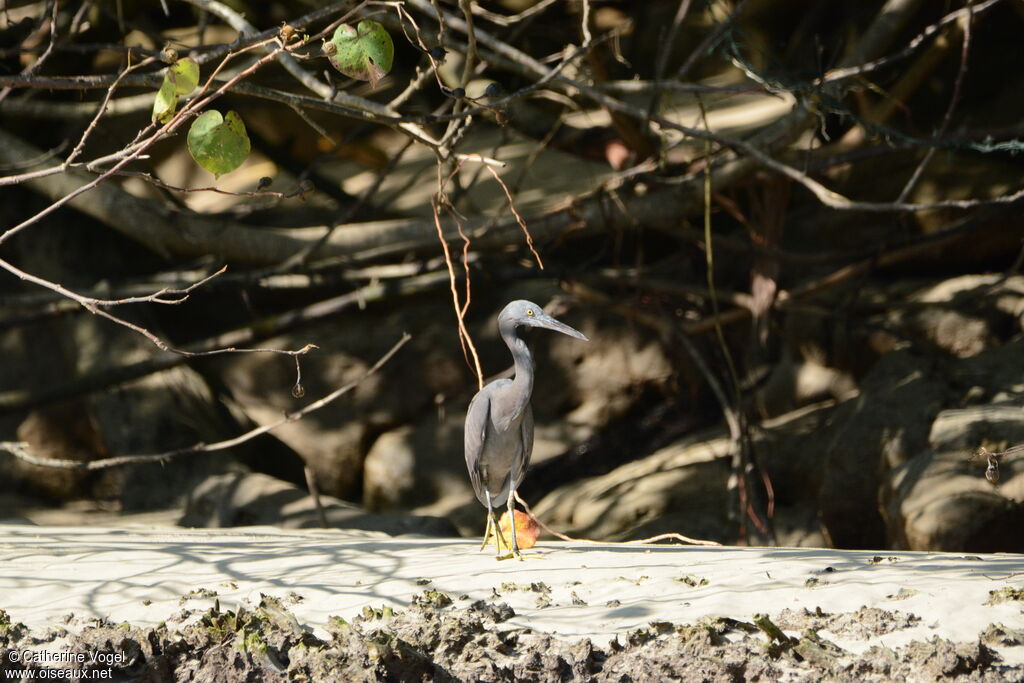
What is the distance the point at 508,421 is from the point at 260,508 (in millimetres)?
3046

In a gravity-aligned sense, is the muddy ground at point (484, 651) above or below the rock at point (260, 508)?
below

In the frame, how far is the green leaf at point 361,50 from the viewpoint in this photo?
3.34 metres

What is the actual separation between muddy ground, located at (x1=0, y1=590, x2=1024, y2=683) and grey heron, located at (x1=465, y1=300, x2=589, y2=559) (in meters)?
0.96

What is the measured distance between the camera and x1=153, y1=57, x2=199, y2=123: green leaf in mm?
3129

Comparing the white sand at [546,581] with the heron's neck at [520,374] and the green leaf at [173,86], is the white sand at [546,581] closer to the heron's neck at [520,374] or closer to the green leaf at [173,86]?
the heron's neck at [520,374]

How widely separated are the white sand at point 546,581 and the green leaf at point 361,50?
5.54 feet

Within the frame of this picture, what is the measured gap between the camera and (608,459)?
8.26 m

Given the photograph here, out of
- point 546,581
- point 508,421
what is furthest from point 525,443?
point 546,581

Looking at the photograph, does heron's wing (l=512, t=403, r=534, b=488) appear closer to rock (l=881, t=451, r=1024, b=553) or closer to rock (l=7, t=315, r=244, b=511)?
rock (l=881, t=451, r=1024, b=553)

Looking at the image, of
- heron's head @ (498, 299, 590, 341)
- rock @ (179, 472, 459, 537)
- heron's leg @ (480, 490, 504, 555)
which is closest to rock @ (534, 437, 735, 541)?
rock @ (179, 472, 459, 537)

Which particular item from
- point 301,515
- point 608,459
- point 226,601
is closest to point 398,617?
point 226,601

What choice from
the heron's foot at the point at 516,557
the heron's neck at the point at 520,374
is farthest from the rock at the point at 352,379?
the heron's foot at the point at 516,557

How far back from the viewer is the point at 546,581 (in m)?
3.73

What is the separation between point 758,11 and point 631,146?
3.68m
